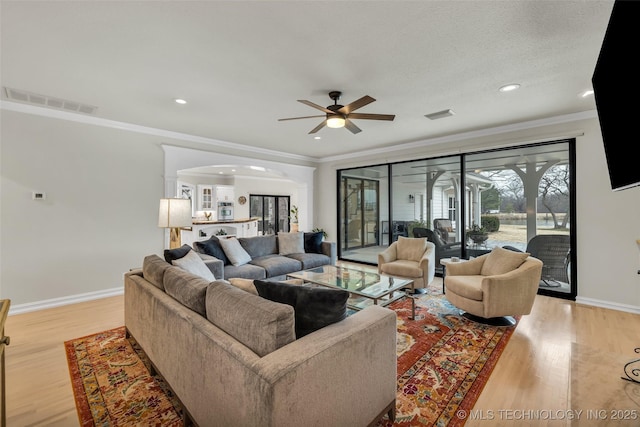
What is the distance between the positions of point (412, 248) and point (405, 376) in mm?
2664

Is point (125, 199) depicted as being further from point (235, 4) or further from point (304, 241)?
point (235, 4)

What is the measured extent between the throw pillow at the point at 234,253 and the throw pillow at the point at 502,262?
3346 millimetres

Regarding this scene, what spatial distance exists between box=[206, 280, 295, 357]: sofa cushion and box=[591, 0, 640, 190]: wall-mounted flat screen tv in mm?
1796

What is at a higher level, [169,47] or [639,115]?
[169,47]

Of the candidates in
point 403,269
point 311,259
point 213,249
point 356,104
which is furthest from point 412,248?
point 213,249

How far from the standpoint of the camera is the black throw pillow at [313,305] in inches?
59.7

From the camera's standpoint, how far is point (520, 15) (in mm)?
1912

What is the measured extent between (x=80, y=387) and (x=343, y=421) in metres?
2.03

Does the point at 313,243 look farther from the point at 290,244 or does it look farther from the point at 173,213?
the point at 173,213

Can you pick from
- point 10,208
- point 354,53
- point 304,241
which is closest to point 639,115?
point 354,53

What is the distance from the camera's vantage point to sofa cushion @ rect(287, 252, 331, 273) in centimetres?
480

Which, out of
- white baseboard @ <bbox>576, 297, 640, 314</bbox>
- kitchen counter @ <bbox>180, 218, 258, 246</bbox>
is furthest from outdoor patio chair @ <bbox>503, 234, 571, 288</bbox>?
kitchen counter @ <bbox>180, 218, 258, 246</bbox>

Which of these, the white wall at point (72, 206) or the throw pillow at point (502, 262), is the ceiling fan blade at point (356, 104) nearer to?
the throw pillow at point (502, 262)

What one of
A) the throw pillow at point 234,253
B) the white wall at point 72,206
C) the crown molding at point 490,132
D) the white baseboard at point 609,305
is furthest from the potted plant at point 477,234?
the white wall at point 72,206
